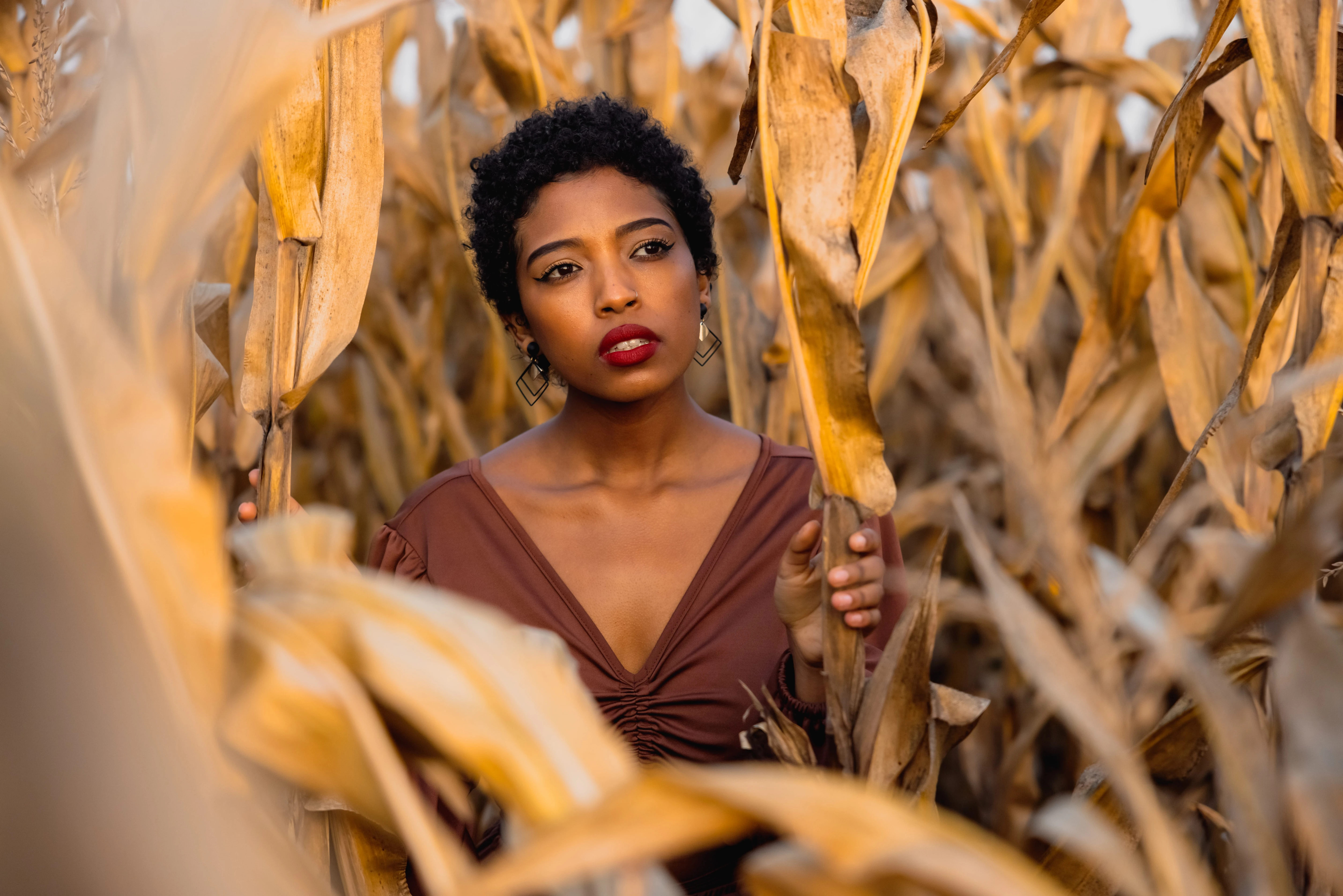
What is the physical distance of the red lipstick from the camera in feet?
4.17

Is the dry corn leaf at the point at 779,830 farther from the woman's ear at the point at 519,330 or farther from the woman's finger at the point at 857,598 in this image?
the woman's ear at the point at 519,330

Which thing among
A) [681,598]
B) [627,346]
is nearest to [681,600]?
[681,598]

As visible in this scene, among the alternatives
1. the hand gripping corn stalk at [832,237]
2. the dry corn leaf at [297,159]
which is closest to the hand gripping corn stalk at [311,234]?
the dry corn leaf at [297,159]

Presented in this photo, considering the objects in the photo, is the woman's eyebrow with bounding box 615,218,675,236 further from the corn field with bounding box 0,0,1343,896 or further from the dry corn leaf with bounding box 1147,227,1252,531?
the dry corn leaf with bounding box 1147,227,1252,531

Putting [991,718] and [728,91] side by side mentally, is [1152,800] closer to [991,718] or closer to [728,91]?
[991,718]

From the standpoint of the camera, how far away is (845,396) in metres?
0.76

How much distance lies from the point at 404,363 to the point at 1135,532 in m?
1.36

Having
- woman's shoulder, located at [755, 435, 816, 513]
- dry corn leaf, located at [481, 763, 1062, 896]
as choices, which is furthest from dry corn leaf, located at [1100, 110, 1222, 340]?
dry corn leaf, located at [481, 763, 1062, 896]

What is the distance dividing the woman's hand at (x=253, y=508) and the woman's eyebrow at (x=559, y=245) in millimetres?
453

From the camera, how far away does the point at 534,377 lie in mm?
1964

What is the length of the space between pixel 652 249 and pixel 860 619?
654 millimetres

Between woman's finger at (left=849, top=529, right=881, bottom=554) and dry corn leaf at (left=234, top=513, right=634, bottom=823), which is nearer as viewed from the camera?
dry corn leaf at (left=234, top=513, right=634, bottom=823)

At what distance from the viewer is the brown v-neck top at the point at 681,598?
1273 mm

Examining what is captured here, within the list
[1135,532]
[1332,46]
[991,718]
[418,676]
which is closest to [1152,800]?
[418,676]
